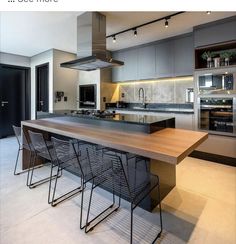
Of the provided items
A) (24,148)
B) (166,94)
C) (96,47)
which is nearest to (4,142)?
(24,148)

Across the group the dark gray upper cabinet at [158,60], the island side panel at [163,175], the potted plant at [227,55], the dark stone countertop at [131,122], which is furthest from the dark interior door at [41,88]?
the potted plant at [227,55]

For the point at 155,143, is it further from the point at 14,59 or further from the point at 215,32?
the point at 14,59

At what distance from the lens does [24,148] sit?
10.6 ft

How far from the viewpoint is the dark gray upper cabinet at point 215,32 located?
330 cm

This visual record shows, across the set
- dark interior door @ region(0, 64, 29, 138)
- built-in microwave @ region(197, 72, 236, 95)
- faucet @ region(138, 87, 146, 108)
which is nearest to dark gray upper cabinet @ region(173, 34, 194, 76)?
built-in microwave @ region(197, 72, 236, 95)

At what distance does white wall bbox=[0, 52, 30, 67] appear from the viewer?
552 cm

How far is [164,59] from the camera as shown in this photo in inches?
177

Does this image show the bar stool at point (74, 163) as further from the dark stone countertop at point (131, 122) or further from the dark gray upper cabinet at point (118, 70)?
the dark gray upper cabinet at point (118, 70)

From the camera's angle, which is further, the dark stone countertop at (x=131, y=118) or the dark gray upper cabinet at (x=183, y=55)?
the dark gray upper cabinet at (x=183, y=55)

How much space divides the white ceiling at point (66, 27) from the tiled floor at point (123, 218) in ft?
8.68

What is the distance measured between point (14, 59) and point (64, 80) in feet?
5.65

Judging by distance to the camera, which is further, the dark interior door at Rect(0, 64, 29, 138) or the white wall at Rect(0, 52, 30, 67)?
the dark interior door at Rect(0, 64, 29, 138)

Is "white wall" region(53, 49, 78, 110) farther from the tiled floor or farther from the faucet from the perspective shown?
the tiled floor

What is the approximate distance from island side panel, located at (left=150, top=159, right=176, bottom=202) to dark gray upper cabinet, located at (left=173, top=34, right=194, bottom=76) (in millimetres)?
2499
